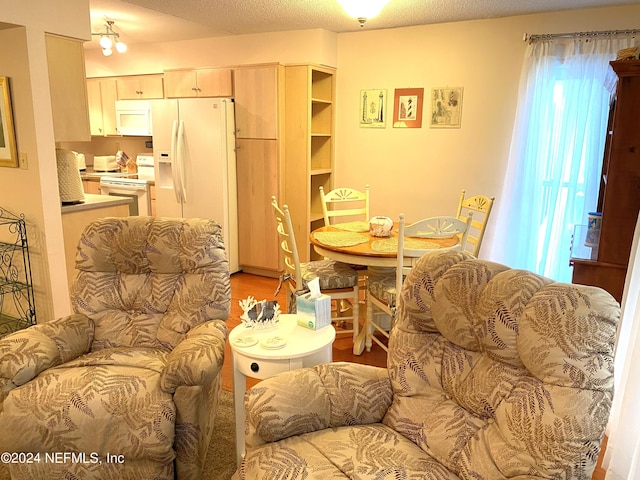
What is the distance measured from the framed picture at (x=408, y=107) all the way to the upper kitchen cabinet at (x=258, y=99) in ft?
3.60

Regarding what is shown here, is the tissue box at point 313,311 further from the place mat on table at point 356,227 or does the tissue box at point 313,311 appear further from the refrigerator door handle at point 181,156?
the refrigerator door handle at point 181,156

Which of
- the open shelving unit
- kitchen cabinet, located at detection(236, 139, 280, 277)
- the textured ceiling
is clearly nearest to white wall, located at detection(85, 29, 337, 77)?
the textured ceiling

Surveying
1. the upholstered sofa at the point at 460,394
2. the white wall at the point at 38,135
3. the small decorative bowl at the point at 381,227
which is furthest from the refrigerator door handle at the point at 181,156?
the upholstered sofa at the point at 460,394

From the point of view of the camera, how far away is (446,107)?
4266 millimetres

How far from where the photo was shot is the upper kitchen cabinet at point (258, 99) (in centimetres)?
441

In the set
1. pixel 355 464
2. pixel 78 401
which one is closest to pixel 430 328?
pixel 355 464

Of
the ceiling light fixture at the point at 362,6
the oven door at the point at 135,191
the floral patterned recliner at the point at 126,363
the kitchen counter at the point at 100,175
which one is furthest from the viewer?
the kitchen counter at the point at 100,175

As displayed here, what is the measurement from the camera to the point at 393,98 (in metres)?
4.48

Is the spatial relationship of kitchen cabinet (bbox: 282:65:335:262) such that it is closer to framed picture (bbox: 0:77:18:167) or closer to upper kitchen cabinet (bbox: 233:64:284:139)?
upper kitchen cabinet (bbox: 233:64:284:139)

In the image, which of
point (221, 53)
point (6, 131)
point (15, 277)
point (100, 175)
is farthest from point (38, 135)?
point (100, 175)

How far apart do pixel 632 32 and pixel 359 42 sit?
2.23 metres

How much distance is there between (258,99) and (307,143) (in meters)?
0.63

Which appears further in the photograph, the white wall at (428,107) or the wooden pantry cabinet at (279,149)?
the wooden pantry cabinet at (279,149)

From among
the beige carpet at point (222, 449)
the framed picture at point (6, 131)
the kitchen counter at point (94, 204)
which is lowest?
the beige carpet at point (222, 449)
